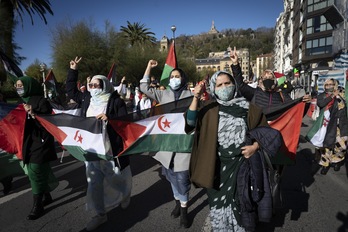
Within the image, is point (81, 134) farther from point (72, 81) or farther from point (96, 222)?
point (96, 222)

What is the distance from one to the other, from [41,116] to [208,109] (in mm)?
2701

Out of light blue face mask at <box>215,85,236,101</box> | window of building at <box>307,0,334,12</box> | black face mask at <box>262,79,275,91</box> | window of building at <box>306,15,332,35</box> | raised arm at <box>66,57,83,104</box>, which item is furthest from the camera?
window of building at <box>306,15,332,35</box>

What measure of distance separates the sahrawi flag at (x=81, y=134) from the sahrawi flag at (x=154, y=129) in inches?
10.5

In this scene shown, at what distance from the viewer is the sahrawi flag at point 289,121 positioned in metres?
3.91

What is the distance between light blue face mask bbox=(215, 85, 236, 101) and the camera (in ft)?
8.54

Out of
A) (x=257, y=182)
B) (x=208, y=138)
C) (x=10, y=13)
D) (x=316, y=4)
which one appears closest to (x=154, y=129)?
(x=208, y=138)

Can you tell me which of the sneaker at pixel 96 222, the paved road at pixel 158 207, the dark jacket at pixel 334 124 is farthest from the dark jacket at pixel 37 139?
the dark jacket at pixel 334 124

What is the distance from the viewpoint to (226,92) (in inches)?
103

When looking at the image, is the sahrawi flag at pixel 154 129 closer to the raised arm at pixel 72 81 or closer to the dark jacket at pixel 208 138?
the dark jacket at pixel 208 138

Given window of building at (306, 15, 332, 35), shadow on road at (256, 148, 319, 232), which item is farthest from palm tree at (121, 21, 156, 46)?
shadow on road at (256, 148, 319, 232)

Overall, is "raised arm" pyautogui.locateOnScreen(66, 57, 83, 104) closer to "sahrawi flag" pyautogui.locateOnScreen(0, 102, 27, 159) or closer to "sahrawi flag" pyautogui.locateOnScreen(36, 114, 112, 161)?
"sahrawi flag" pyautogui.locateOnScreen(36, 114, 112, 161)

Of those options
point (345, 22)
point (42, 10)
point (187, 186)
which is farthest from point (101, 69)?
point (187, 186)

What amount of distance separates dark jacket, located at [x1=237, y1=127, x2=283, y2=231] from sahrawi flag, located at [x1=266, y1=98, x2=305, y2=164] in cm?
143

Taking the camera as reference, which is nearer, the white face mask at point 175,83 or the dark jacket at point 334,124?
the white face mask at point 175,83
